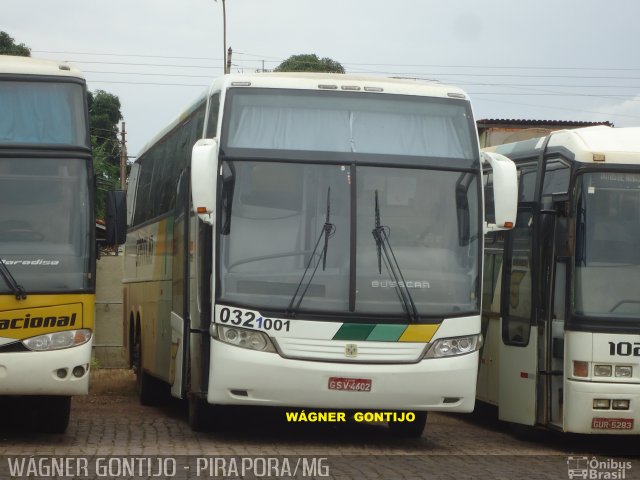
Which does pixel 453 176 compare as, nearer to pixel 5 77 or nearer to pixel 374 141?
pixel 374 141

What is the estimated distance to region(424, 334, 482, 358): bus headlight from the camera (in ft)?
40.3

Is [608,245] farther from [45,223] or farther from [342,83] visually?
[45,223]

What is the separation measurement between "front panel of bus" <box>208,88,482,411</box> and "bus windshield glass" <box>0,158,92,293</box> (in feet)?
4.36

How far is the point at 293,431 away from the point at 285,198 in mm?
3181

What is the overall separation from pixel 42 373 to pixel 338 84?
4.03m

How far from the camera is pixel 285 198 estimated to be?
12352 millimetres

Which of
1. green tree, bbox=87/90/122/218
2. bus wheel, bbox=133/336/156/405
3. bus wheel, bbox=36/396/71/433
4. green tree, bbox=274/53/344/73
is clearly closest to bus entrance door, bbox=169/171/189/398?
bus wheel, bbox=36/396/71/433

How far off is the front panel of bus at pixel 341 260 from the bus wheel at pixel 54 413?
1941 millimetres

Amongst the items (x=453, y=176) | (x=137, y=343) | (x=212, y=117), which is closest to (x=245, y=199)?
(x=212, y=117)

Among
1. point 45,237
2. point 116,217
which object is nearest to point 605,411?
point 116,217

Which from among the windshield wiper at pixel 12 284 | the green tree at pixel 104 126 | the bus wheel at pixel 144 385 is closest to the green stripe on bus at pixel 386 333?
the windshield wiper at pixel 12 284

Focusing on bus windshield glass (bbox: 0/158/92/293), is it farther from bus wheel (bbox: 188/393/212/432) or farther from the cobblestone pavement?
bus wheel (bbox: 188/393/212/432)

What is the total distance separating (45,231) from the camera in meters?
12.2

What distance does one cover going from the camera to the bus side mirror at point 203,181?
472 inches
